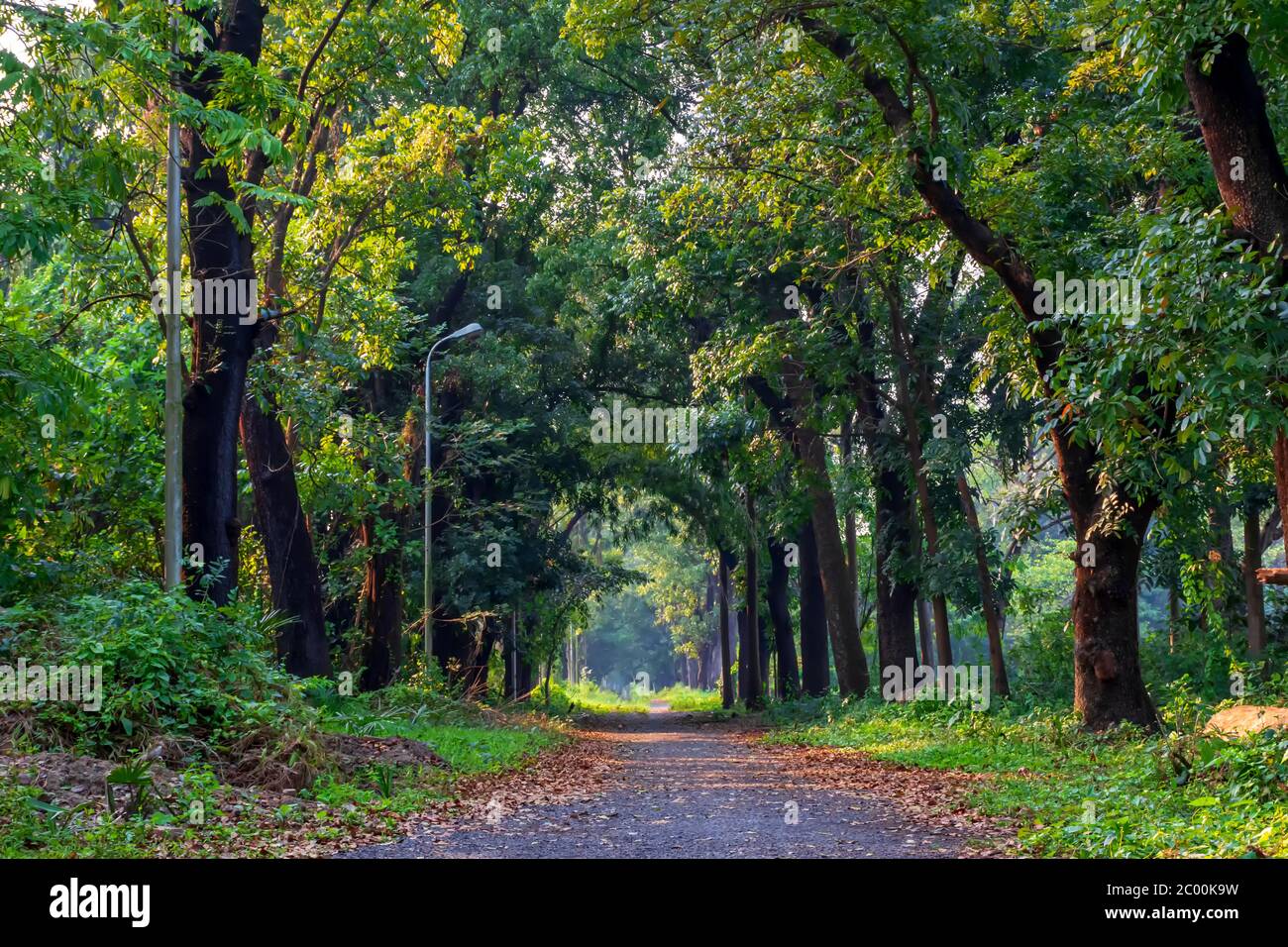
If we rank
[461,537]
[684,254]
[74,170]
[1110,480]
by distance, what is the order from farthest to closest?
1. [461,537]
2. [684,254]
3. [1110,480]
4. [74,170]

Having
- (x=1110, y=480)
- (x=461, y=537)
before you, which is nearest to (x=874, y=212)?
(x=1110, y=480)

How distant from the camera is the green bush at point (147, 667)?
37.3 feet

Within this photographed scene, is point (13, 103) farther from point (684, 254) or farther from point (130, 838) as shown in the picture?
point (684, 254)

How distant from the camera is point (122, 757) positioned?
36.3 ft

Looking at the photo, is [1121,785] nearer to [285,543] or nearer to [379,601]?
[285,543]

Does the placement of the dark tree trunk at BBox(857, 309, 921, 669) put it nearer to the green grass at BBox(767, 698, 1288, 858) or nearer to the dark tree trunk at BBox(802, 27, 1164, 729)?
the green grass at BBox(767, 698, 1288, 858)

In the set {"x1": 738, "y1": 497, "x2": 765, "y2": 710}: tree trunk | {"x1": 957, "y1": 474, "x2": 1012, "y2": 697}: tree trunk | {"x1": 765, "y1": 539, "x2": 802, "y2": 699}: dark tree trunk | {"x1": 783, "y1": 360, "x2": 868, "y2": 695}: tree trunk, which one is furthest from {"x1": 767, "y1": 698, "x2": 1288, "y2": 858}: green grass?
{"x1": 765, "y1": 539, "x2": 802, "y2": 699}: dark tree trunk

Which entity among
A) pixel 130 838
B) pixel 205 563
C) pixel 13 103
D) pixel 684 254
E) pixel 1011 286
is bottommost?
pixel 130 838

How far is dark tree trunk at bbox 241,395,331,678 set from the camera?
67.3 ft

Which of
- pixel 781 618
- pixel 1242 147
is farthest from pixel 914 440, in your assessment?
pixel 781 618

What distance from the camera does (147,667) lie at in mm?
11945

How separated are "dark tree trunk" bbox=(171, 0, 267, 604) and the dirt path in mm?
5445

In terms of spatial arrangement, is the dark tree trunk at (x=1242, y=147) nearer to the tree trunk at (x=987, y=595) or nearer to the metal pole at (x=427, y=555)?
the tree trunk at (x=987, y=595)

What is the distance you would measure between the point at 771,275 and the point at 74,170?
52.5 ft
